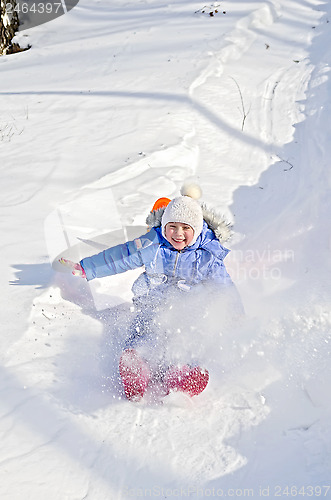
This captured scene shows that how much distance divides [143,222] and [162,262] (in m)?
1.14

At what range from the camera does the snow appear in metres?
2.46

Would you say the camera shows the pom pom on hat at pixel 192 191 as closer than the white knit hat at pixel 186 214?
No

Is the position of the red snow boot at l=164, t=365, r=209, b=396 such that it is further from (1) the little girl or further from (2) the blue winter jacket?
(2) the blue winter jacket

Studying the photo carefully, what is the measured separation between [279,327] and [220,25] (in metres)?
7.25

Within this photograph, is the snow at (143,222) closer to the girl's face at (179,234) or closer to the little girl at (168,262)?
the little girl at (168,262)

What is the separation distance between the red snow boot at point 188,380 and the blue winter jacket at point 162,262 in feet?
2.14

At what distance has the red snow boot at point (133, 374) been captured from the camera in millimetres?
2826

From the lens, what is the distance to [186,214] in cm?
328

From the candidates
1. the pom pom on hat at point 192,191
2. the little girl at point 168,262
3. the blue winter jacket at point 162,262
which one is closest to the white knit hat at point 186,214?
the little girl at point 168,262

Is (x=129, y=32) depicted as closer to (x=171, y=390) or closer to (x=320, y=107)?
(x=320, y=107)

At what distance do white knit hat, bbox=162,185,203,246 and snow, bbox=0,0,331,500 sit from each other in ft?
2.10

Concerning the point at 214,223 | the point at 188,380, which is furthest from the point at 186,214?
the point at 188,380

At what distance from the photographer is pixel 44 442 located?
2.46 m

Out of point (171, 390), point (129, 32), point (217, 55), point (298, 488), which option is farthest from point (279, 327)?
point (129, 32)
